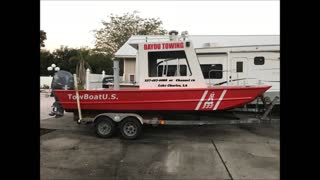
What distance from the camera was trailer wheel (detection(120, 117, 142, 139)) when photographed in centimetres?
779

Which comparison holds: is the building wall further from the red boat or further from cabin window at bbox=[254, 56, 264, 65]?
the red boat

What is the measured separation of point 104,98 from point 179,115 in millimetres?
2080

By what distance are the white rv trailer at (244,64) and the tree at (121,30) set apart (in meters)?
22.5

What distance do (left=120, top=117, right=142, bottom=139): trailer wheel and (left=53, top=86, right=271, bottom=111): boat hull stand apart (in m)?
0.30

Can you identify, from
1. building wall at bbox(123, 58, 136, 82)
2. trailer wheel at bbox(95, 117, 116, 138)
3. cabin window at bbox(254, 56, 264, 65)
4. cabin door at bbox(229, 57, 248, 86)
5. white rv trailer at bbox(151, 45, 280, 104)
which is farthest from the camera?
building wall at bbox(123, 58, 136, 82)

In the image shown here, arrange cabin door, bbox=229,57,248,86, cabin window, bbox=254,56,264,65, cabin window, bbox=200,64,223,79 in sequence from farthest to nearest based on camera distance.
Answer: cabin window, bbox=200,64,223,79, cabin door, bbox=229,57,248,86, cabin window, bbox=254,56,264,65

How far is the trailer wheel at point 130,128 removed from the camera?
779 cm

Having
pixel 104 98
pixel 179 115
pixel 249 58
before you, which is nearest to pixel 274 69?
pixel 249 58

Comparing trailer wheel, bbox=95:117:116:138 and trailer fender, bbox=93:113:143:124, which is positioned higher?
trailer fender, bbox=93:113:143:124

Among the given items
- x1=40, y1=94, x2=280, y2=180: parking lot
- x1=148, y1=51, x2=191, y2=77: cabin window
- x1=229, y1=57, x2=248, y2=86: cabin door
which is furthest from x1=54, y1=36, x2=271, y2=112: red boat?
x1=229, y1=57, x2=248, y2=86: cabin door

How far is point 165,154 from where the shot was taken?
635 cm

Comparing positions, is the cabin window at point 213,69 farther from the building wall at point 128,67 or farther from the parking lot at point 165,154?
the building wall at point 128,67

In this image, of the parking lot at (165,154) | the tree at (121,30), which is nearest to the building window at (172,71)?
the parking lot at (165,154)
